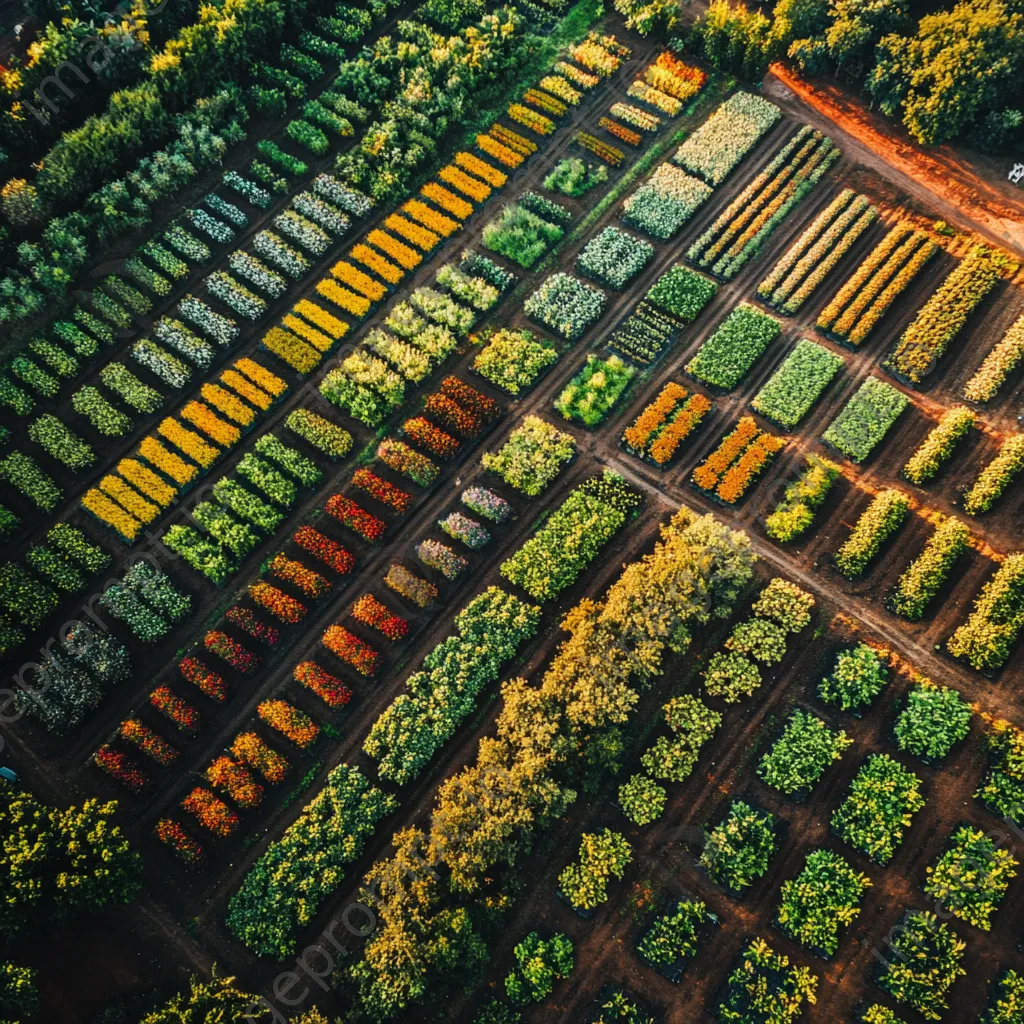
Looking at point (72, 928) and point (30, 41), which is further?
point (30, 41)

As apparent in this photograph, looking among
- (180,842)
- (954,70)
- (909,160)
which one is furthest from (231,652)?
(954,70)

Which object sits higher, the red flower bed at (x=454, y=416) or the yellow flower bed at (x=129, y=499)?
the red flower bed at (x=454, y=416)

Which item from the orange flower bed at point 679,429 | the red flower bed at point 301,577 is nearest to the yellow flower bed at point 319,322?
the red flower bed at point 301,577

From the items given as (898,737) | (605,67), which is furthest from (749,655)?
(605,67)

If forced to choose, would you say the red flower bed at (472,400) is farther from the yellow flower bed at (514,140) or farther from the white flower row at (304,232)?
the yellow flower bed at (514,140)

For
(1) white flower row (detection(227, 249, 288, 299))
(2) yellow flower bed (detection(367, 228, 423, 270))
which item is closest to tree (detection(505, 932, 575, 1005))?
(2) yellow flower bed (detection(367, 228, 423, 270))

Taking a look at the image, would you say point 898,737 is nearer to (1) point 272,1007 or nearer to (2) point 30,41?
(1) point 272,1007

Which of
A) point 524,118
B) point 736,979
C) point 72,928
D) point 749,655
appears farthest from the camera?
point 524,118

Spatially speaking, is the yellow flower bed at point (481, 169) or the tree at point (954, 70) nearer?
the tree at point (954, 70)
